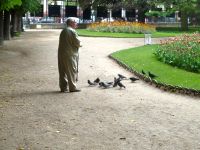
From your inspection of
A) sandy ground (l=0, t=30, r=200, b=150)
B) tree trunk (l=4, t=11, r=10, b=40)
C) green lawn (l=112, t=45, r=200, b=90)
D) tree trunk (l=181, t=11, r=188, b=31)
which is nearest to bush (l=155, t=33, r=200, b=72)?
green lawn (l=112, t=45, r=200, b=90)

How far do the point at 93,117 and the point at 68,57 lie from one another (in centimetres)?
337

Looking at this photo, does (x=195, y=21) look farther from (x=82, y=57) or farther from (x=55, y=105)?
(x=55, y=105)

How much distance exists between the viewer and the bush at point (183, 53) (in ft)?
52.1

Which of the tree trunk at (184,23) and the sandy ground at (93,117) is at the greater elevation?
the tree trunk at (184,23)

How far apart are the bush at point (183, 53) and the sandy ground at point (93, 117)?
79.0 inches

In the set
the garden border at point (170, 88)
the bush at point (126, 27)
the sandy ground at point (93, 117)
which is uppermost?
the bush at point (126, 27)

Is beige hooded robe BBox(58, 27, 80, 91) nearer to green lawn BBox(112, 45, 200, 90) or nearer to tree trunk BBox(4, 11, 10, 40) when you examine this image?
green lawn BBox(112, 45, 200, 90)

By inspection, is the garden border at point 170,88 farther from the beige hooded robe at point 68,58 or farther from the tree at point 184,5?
the tree at point 184,5

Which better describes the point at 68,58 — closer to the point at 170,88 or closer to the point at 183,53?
the point at 170,88

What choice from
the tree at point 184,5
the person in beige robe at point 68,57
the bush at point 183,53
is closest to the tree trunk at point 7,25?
the bush at point 183,53

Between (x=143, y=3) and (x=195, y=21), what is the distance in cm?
Answer: 845

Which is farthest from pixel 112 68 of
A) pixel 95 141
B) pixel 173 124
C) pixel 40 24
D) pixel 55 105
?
pixel 40 24

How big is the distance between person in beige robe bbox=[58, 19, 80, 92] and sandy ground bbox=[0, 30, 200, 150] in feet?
1.15

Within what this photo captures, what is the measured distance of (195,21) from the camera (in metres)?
58.6
